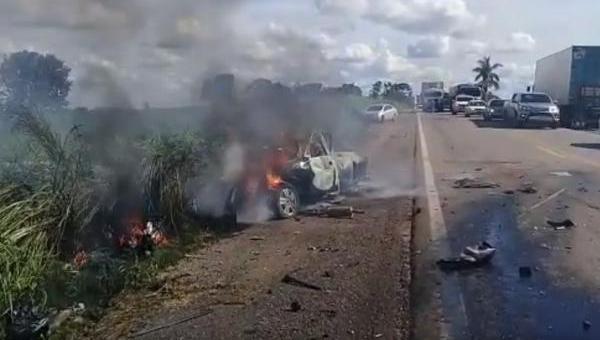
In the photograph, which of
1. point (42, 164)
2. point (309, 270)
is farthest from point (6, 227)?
point (309, 270)

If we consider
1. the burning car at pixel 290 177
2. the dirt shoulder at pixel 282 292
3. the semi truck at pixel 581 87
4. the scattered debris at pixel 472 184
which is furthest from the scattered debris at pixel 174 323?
the semi truck at pixel 581 87

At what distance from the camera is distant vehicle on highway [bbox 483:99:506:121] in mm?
41875

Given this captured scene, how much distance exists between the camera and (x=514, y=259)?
22.8 ft

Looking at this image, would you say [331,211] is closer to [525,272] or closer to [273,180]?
[273,180]

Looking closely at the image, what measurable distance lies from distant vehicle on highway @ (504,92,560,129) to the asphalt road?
19.2m

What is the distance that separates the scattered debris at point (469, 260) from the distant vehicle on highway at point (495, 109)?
35618mm

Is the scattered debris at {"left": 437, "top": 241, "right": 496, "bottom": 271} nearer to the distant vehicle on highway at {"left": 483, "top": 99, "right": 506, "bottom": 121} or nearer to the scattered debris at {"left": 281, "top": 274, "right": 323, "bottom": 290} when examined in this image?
the scattered debris at {"left": 281, "top": 274, "right": 323, "bottom": 290}

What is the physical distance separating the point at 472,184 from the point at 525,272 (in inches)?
261

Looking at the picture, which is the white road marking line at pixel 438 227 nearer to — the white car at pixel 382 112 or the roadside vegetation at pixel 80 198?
the roadside vegetation at pixel 80 198

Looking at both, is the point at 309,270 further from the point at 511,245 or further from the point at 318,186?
the point at 318,186

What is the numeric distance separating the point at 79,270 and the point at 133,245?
86 cm

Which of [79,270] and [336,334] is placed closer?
[336,334]

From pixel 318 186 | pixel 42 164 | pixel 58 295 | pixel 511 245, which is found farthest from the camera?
pixel 318 186

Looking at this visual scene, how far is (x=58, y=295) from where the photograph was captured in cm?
583
